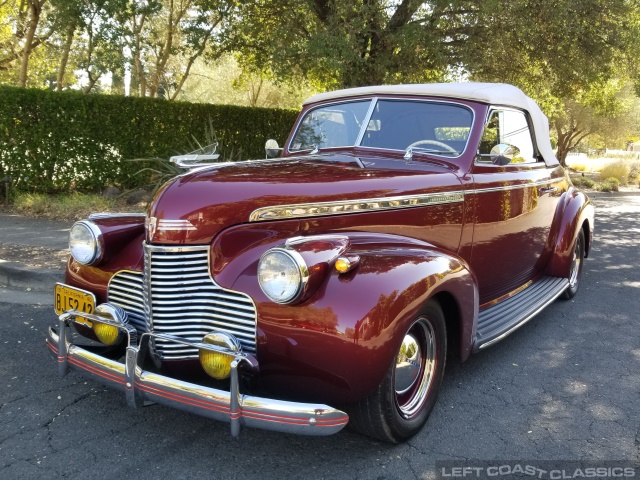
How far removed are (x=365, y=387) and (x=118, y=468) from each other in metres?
1.13

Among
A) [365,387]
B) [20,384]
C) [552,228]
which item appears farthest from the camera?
[552,228]

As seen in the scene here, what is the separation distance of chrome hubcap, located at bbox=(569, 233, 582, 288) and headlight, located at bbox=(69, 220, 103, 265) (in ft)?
13.0

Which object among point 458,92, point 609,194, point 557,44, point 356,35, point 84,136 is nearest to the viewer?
point 458,92

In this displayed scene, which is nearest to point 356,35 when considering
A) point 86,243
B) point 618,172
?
point 86,243

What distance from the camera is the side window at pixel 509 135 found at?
3672 mm

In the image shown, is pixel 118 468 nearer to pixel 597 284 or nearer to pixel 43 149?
pixel 597 284

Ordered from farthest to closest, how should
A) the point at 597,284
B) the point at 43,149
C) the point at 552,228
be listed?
the point at 43,149 < the point at 597,284 < the point at 552,228

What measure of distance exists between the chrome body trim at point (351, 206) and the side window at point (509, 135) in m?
0.47

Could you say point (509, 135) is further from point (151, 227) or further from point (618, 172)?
point (618, 172)

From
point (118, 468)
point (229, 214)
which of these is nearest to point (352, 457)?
point (118, 468)

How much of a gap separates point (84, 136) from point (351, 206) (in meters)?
7.50

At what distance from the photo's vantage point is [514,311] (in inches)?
147

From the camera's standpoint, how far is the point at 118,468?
2.38 metres

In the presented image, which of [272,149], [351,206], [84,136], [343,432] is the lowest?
[343,432]
